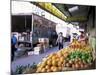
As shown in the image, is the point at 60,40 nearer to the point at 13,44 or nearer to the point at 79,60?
the point at 79,60

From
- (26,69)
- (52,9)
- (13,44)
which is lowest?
(26,69)

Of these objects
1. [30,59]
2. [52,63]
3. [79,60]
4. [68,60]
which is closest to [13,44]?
[30,59]

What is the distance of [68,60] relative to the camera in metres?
2.37

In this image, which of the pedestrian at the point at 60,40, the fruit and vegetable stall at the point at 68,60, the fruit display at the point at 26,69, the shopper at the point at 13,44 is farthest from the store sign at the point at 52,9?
the fruit display at the point at 26,69

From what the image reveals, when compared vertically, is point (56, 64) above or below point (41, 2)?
below

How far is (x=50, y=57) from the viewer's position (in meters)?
2.30

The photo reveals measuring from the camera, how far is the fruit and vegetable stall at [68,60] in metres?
2.27

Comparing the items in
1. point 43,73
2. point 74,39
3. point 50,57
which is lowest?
point 43,73

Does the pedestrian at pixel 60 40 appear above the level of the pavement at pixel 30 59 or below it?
above

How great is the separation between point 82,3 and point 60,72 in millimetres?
777

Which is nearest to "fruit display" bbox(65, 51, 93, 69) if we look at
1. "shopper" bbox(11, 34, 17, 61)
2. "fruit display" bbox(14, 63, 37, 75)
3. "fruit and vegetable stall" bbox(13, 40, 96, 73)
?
"fruit and vegetable stall" bbox(13, 40, 96, 73)

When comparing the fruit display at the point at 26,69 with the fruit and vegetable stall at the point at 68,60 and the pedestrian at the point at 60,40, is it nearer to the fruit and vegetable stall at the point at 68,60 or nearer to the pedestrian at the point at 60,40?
the fruit and vegetable stall at the point at 68,60
